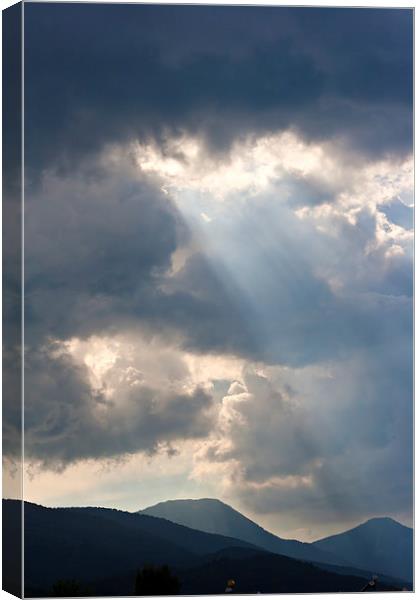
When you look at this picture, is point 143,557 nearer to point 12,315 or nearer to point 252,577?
point 252,577

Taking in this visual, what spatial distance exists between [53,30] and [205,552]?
16.6ft

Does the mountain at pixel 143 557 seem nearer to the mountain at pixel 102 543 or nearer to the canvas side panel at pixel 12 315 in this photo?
the mountain at pixel 102 543

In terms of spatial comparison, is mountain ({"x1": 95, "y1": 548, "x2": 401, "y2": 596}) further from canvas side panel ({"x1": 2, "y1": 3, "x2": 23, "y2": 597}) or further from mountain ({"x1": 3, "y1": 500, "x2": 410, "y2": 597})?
canvas side panel ({"x1": 2, "y1": 3, "x2": 23, "y2": 597})

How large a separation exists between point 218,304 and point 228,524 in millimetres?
2064

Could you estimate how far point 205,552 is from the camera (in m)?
13.2

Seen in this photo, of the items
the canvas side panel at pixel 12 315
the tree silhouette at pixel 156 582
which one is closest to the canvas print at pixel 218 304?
the tree silhouette at pixel 156 582

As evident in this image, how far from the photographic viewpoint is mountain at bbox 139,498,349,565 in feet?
42.8

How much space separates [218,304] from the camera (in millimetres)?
13141

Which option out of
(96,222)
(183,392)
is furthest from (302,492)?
(96,222)

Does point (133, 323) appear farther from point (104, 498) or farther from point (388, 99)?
point (388, 99)

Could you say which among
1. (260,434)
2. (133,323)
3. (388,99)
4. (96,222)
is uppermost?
(388,99)

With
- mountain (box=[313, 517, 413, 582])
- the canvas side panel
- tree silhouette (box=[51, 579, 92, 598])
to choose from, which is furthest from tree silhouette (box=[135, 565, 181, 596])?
mountain (box=[313, 517, 413, 582])

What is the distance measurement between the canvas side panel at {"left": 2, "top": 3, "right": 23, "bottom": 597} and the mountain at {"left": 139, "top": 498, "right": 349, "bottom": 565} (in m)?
1.46

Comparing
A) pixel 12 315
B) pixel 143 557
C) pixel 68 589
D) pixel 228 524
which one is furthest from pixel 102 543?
pixel 12 315
